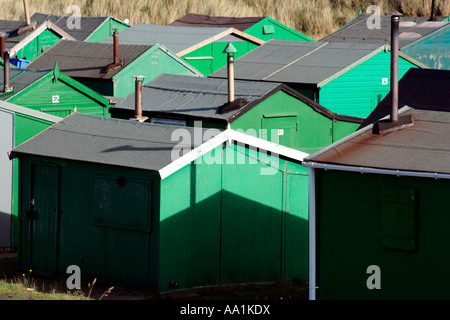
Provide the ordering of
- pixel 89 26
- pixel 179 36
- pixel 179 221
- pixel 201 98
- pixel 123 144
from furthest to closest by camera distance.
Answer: pixel 89 26
pixel 179 36
pixel 201 98
pixel 123 144
pixel 179 221

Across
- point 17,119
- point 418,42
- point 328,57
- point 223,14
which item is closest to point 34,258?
point 17,119

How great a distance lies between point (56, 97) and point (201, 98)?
3345 mm

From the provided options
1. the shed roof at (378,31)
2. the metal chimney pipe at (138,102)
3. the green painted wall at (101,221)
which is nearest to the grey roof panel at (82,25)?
the shed roof at (378,31)

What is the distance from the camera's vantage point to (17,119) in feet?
55.7

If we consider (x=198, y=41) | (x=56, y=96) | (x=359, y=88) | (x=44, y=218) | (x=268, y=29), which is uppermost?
(x=268, y=29)

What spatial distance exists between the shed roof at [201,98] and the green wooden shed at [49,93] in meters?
1.01

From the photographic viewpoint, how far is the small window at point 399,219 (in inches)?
410

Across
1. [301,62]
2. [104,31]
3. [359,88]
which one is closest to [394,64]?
[359,88]

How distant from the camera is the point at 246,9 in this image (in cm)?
5091

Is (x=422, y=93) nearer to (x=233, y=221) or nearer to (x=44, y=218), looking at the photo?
(x=233, y=221)

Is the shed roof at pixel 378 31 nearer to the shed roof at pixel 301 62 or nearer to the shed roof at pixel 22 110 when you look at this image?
the shed roof at pixel 301 62

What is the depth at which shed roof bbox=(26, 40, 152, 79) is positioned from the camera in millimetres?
25125

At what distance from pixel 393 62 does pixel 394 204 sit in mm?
2382

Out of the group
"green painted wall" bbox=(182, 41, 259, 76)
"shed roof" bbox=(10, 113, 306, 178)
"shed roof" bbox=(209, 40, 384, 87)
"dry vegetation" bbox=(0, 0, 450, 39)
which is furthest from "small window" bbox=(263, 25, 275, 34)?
"shed roof" bbox=(10, 113, 306, 178)
